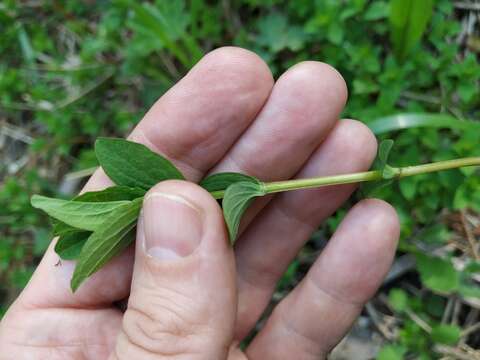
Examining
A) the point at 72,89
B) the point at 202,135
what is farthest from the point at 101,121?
the point at 202,135

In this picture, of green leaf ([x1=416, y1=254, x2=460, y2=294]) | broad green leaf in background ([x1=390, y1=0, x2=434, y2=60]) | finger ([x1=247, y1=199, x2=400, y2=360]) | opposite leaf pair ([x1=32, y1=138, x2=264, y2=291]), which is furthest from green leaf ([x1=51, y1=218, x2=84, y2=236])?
broad green leaf in background ([x1=390, y1=0, x2=434, y2=60])

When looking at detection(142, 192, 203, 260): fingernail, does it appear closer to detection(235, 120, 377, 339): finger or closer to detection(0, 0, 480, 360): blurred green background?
detection(235, 120, 377, 339): finger

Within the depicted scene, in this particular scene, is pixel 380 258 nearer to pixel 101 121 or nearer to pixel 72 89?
pixel 101 121

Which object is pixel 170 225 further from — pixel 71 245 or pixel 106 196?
pixel 71 245

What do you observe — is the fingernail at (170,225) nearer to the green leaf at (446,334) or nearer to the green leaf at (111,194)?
the green leaf at (111,194)

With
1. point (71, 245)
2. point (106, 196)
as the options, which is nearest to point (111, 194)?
point (106, 196)

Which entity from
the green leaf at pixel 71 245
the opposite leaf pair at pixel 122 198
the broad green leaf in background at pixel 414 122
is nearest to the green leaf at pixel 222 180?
the opposite leaf pair at pixel 122 198

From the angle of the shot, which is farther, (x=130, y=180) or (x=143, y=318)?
(x=130, y=180)
